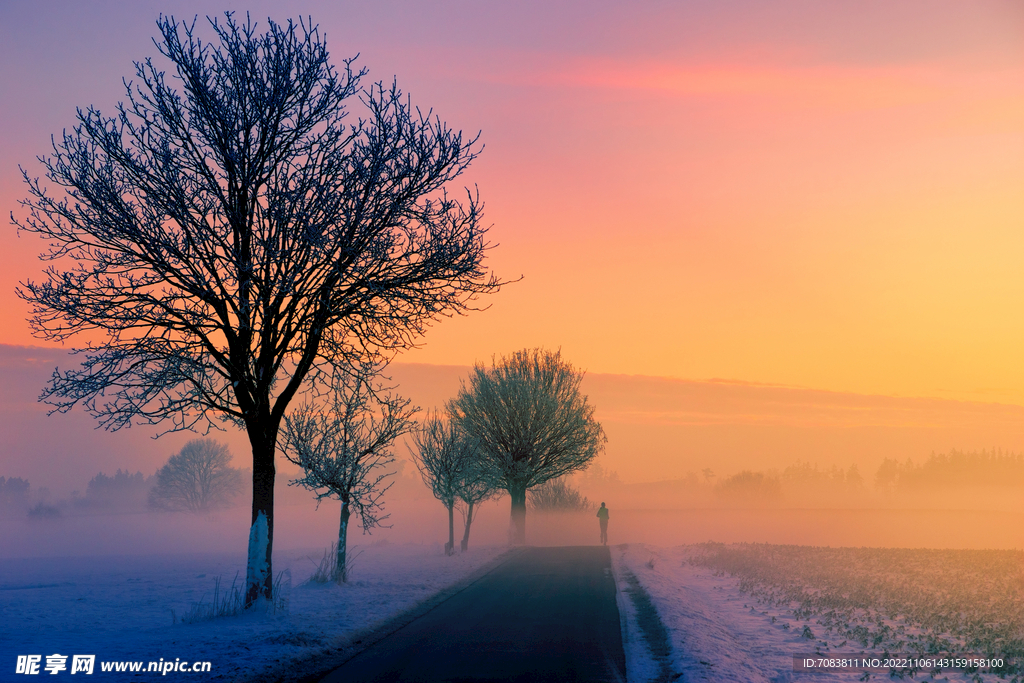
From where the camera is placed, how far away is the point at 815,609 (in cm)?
1579

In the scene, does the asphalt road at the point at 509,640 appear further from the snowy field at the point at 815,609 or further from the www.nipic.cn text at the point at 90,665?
the www.nipic.cn text at the point at 90,665

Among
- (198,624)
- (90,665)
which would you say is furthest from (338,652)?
(198,624)

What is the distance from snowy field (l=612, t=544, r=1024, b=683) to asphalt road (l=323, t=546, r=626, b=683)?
77cm

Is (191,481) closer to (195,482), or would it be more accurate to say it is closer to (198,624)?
(195,482)

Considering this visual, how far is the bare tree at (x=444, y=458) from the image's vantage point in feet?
113

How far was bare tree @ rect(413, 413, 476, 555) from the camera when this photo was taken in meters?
34.5

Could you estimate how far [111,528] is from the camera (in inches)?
3605

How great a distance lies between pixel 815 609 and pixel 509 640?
28.9ft

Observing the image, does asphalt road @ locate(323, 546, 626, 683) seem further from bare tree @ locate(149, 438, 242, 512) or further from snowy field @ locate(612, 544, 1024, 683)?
bare tree @ locate(149, 438, 242, 512)

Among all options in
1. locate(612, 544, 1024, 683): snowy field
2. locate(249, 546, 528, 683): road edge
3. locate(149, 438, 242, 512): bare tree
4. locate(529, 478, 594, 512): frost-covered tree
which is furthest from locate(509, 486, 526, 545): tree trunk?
locate(149, 438, 242, 512): bare tree

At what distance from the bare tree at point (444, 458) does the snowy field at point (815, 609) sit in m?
10.1

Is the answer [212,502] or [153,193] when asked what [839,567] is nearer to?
[153,193]

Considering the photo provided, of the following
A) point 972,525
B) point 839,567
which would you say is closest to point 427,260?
point 839,567

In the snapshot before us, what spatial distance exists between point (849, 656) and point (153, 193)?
15908 millimetres
